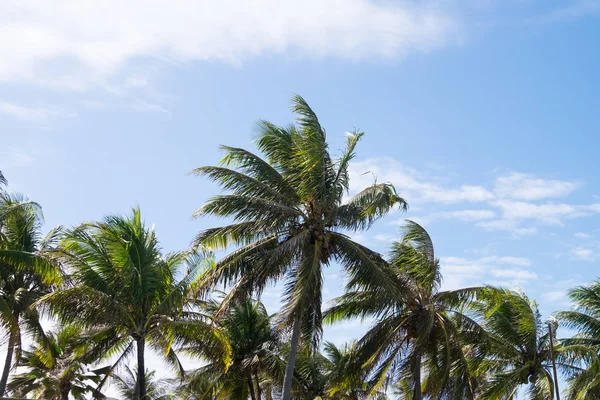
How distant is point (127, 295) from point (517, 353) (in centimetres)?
1670

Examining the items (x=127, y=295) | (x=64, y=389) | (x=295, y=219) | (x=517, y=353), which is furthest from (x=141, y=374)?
(x=517, y=353)

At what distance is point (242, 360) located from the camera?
29953 mm

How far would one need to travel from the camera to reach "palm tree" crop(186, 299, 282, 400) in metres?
29.7

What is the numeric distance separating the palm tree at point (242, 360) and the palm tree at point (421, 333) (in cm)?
434

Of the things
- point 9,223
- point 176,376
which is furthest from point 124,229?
point 176,376

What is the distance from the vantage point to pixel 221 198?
924 inches

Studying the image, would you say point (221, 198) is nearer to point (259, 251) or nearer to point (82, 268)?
point (259, 251)

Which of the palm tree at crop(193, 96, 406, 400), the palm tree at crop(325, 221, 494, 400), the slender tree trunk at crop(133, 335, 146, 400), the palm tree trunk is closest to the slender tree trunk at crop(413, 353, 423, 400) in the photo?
the palm tree at crop(325, 221, 494, 400)

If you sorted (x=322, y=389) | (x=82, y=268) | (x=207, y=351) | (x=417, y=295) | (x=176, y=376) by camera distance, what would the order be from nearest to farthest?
1. (x=82, y=268)
2. (x=207, y=351)
3. (x=417, y=295)
4. (x=176, y=376)
5. (x=322, y=389)

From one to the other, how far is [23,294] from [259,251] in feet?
29.6

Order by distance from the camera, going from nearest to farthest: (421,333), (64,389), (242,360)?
(421,333) < (242,360) < (64,389)

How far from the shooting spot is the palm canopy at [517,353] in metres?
30.5

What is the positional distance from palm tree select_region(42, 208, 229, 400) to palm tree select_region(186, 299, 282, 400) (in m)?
5.88

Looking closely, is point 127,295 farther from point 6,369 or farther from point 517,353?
point 517,353
